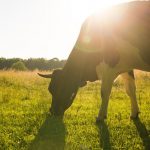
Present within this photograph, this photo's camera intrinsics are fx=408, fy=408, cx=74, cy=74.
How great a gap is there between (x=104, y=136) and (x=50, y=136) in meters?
1.25

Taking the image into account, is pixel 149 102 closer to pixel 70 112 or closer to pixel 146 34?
pixel 70 112

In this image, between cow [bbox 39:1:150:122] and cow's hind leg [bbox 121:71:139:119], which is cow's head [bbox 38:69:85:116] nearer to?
cow [bbox 39:1:150:122]

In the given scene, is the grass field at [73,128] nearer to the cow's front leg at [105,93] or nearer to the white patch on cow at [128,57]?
the cow's front leg at [105,93]

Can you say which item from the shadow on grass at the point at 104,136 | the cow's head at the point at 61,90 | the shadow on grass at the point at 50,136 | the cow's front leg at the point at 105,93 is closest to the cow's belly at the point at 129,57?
the cow's front leg at the point at 105,93

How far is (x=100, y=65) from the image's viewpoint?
1117cm

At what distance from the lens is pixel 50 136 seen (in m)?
9.40

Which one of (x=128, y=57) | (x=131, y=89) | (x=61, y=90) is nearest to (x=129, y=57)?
(x=128, y=57)

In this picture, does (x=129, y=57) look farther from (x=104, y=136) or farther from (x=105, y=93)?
(x=104, y=136)

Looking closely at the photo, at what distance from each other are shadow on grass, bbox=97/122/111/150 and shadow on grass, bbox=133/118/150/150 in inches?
29.2

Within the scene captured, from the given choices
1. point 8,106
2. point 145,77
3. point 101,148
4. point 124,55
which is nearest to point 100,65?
point 124,55

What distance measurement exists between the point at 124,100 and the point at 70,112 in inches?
142

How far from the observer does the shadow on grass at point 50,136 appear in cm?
841

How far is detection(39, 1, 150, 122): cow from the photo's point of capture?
1028 cm

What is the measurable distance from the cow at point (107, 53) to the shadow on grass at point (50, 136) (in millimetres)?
675
